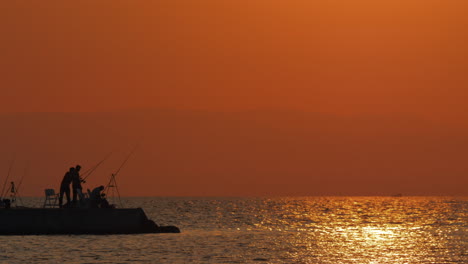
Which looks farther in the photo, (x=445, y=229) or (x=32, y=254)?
(x=445, y=229)

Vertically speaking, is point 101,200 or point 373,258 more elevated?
point 101,200

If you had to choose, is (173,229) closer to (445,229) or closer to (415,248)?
(415,248)

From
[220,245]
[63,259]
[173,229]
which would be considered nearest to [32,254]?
[63,259]

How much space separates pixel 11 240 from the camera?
2048 inches

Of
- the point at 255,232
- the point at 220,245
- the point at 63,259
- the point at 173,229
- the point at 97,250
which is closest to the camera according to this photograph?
the point at 63,259

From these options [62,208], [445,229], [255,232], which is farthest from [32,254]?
[445,229]

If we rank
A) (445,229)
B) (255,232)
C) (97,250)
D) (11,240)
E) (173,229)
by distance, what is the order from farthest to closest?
1. (445,229)
2. (255,232)
3. (173,229)
4. (11,240)
5. (97,250)

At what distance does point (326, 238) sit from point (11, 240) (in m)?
23.7

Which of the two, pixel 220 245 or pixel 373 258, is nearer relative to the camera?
pixel 373 258

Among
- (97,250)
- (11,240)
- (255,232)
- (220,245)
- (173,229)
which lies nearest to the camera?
(97,250)

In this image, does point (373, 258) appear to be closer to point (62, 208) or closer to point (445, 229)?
point (62, 208)

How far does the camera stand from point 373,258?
161 ft

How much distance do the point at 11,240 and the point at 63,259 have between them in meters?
8.31

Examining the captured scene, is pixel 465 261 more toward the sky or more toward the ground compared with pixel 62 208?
more toward the ground
